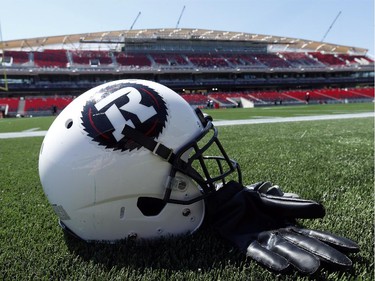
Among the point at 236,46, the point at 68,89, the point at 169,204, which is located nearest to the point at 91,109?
the point at 169,204

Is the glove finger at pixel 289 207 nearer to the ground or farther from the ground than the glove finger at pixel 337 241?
nearer to the ground

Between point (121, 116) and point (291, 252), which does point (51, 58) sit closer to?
point (121, 116)

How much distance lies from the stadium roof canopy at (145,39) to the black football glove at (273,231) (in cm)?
4681

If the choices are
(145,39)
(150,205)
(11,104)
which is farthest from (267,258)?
(145,39)

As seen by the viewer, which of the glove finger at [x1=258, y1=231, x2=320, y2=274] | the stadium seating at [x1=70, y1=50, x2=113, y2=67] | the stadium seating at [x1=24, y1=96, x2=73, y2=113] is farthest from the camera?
the stadium seating at [x1=70, y1=50, x2=113, y2=67]

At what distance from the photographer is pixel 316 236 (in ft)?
4.96

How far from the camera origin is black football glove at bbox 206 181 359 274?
1.34 m

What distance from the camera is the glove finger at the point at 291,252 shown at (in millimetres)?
1300

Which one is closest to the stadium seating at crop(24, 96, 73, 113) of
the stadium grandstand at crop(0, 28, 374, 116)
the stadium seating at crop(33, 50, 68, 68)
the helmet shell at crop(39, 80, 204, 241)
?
the stadium grandstand at crop(0, 28, 374, 116)

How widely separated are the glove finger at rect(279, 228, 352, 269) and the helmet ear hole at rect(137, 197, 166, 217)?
0.59m

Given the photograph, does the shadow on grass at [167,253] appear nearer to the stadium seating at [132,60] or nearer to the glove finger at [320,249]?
the glove finger at [320,249]

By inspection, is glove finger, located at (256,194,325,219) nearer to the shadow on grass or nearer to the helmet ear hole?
the shadow on grass

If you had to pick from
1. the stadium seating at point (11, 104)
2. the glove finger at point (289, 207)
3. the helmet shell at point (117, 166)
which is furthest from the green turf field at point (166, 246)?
the stadium seating at point (11, 104)

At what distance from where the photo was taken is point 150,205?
5.52 feet
